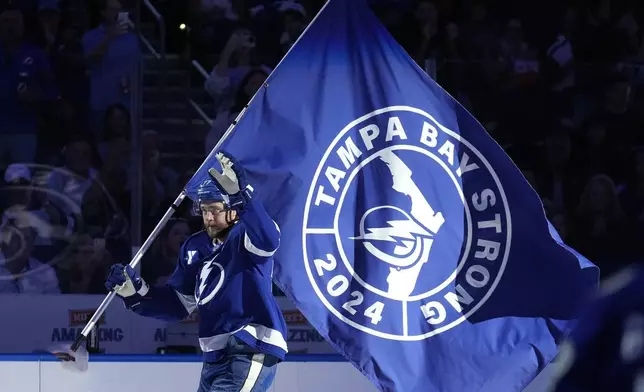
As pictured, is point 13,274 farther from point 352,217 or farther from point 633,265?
point 633,265

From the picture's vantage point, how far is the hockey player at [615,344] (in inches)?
115

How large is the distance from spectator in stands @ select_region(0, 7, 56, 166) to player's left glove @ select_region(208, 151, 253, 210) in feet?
10.7

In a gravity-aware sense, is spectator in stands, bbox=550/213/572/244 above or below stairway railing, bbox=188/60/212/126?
below

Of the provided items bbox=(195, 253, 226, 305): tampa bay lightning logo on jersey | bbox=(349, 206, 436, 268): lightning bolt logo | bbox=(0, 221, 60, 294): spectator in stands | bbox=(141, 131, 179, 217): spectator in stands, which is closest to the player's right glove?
bbox=(195, 253, 226, 305): tampa bay lightning logo on jersey

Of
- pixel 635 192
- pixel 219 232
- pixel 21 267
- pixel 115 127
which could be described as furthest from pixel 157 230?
pixel 635 192

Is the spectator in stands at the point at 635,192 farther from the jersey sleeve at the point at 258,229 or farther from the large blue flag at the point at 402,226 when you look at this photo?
the jersey sleeve at the point at 258,229

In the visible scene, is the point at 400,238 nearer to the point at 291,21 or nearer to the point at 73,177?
the point at 73,177

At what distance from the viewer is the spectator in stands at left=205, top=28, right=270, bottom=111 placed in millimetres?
9023

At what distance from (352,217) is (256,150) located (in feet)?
1.76

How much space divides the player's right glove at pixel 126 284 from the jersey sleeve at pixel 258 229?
Result: 0.68 meters

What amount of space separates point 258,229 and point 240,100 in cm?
346

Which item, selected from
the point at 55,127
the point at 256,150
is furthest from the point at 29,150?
the point at 256,150

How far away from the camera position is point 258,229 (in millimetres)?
5578

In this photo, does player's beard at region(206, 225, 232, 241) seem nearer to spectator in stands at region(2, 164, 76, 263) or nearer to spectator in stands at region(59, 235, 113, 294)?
spectator in stands at region(59, 235, 113, 294)
